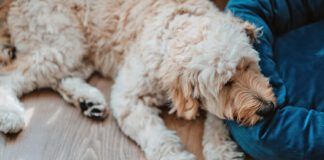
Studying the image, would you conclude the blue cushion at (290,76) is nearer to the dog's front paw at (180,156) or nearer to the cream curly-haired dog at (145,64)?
the cream curly-haired dog at (145,64)

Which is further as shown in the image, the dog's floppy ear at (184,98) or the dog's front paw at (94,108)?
the dog's front paw at (94,108)

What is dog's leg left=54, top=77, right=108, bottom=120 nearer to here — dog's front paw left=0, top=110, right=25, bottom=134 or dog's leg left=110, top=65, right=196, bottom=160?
dog's leg left=110, top=65, right=196, bottom=160

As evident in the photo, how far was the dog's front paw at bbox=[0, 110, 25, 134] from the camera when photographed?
2.51 meters

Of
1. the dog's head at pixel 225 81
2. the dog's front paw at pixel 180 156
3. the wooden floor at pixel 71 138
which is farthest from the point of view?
the wooden floor at pixel 71 138

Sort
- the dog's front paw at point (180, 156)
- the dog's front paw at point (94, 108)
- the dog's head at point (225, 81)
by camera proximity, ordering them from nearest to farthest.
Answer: the dog's head at point (225, 81)
the dog's front paw at point (180, 156)
the dog's front paw at point (94, 108)

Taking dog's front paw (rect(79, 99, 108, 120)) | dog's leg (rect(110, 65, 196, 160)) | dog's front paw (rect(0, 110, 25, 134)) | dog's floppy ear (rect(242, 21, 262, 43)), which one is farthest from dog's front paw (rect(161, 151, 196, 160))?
dog's front paw (rect(0, 110, 25, 134))

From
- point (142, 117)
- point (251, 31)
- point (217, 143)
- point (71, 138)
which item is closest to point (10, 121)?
point (71, 138)

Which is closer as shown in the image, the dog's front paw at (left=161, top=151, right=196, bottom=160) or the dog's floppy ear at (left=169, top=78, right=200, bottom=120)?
the dog's floppy ear at (left=169, top=78, right=200, bottom=120)

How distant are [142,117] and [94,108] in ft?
1.26

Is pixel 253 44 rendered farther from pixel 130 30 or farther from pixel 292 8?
pixel 130 30

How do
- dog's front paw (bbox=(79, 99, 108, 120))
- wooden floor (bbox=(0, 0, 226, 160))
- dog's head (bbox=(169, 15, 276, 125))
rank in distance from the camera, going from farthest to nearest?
dog's front paw (bbox=(79, 99, 108, 120)), wooden floor (bbox=(0, 0, 226, 160)), dog's head (bbox=(169, 15, 276, 125))

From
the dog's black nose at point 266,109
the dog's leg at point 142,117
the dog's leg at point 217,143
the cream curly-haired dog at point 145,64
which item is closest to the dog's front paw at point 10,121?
the cream curly-haired dog at point 145,64

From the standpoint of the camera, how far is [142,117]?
243 cm

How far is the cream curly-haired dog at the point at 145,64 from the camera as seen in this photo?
2.08 meters
